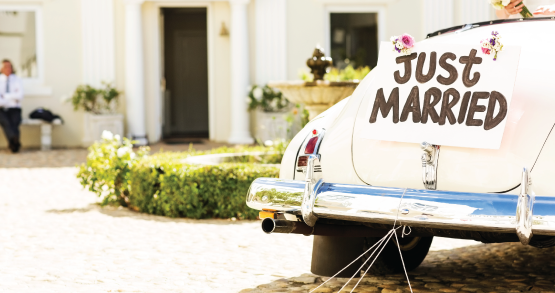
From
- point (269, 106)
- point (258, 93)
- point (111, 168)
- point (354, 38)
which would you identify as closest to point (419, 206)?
point (111, 168)

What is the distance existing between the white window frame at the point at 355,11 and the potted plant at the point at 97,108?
4.27 m

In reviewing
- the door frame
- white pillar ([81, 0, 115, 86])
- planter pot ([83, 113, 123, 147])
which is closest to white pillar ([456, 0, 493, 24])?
the door frame

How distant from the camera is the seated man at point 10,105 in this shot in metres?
12.7

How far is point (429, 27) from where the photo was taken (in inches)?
562

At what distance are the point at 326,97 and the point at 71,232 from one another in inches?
115

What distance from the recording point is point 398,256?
404 cm

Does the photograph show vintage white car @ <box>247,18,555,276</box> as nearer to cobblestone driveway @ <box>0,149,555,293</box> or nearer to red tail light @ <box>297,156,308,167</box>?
red tail light @ <box>297,156,308,167</box>

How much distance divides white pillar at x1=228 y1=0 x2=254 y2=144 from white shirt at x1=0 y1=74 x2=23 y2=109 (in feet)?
12.9

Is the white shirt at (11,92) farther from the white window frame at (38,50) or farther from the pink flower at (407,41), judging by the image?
the pink flower at (407,41)

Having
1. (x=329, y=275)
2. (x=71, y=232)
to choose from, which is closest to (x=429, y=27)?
(x=71, y=232)

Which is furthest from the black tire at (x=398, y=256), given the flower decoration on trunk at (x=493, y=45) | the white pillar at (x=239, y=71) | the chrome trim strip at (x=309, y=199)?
the white pillar at (x=239, y=71)

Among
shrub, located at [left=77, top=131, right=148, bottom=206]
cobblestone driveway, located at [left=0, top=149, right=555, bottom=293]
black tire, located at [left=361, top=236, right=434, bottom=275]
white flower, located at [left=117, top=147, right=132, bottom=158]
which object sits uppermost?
white flower, located at [left=117, top=147, right=132, bottom=158]

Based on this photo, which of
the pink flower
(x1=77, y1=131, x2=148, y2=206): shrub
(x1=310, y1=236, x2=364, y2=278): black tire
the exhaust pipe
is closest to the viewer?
the pink flower

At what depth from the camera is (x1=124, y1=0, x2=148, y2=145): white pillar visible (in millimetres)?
13602
